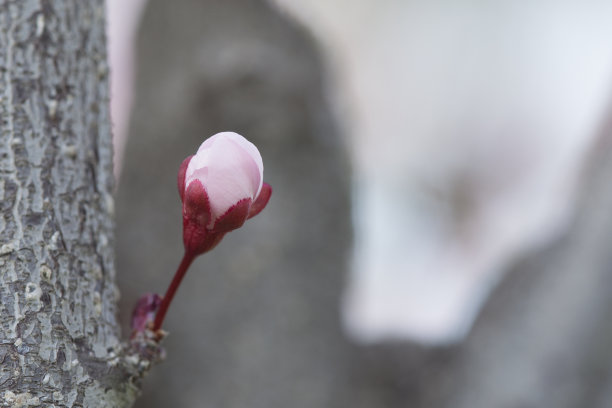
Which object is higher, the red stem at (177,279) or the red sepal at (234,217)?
the red sepal at (234,217)

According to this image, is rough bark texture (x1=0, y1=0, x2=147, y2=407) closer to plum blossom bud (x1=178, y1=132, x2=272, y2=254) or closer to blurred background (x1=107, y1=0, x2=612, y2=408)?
plum blossom bud (x1=178, y1=132, x2=272, y2=254)

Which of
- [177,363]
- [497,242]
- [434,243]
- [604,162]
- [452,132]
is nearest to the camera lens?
[604,162]

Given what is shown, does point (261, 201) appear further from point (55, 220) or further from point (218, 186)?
point (55, 220)

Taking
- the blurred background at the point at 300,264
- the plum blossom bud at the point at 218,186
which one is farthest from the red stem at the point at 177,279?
the blurred background at the point at 300,264

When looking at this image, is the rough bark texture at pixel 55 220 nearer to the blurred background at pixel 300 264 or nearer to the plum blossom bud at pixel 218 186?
the plum blossom bud at pixel 218 186

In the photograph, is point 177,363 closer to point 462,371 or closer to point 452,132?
point 462,371

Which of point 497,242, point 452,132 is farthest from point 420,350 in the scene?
point 452,132
